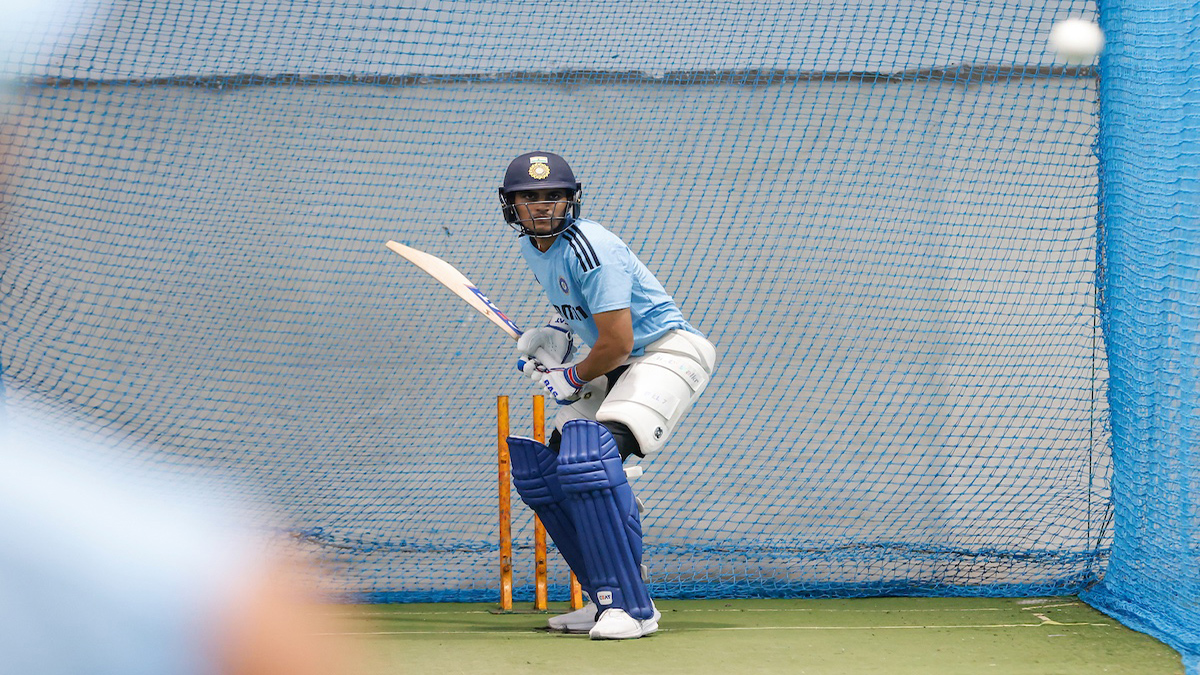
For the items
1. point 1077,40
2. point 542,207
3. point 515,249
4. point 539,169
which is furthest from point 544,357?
point 1077,40

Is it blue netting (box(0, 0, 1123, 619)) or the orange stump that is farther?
blue netting (box(0, 0, 1123, 619))

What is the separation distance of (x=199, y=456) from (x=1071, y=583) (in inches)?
142

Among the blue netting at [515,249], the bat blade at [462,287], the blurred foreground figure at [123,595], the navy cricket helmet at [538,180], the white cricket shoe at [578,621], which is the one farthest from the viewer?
the blue netting at [515,249]

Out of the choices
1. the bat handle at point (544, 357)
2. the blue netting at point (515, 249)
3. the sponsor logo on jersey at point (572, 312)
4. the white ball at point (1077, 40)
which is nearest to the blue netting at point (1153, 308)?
the white ball at point (1077, 40)

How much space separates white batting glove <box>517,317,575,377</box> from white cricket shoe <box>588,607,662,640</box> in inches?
30.5

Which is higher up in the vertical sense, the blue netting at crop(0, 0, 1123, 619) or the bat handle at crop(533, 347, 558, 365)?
the blue netting at crop(0, 0, 1123, 619)

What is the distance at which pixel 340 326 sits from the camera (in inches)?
206

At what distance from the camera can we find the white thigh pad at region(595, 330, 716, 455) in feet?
11.6

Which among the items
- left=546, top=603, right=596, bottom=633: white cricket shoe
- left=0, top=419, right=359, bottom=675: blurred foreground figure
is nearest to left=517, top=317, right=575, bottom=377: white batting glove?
left=546, top=603, right=596, bottom=633: white cricket shoe

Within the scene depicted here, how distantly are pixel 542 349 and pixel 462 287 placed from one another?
0.40 meters

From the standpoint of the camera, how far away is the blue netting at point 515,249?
16.8 feet

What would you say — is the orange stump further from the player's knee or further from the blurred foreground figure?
the blurred foreground figure

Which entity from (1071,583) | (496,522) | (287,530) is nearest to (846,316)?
(1071,583)

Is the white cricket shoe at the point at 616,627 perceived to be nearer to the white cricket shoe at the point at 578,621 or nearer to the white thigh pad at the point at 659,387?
the white cricket shoe at the point at 578,621
